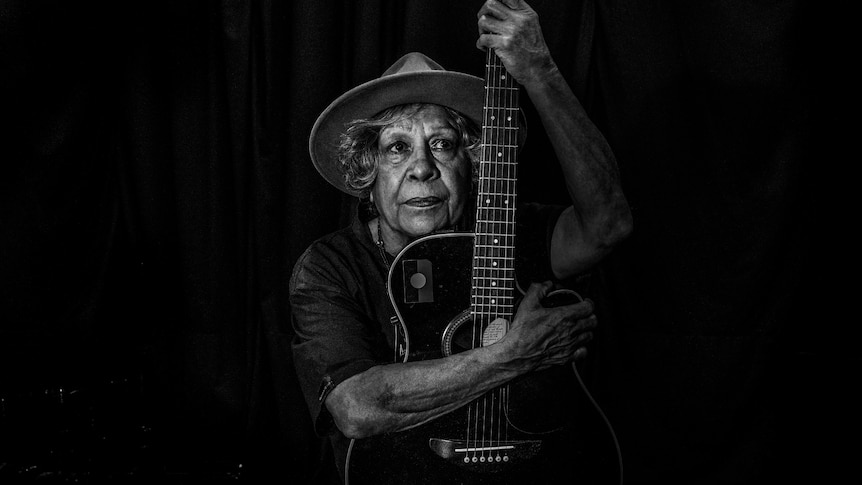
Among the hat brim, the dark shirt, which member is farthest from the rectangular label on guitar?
the hat brim

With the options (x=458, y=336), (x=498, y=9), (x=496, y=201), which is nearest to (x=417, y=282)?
(x=458, y=336)

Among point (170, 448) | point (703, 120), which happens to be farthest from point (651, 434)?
point (170, 448)

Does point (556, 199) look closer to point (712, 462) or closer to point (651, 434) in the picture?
point (651, 434)

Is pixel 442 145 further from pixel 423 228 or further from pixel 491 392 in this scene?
pixel 491 392

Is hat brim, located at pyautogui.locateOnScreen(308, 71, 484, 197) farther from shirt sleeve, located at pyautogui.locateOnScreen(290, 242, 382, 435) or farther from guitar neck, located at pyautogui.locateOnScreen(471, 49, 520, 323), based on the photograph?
shirt sleeve, located at pyautogui.locateOnScreen(290, 242, 382, 435)

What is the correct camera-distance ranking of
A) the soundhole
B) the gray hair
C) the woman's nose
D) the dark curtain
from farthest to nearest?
1. the dark curtain
2. the gray hair
3. the woman's nose
4. the soundhole

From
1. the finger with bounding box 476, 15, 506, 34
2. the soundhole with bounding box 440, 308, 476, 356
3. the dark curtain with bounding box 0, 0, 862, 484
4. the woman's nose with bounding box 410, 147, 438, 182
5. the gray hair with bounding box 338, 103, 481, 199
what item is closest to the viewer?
the finger with bounding box 476, 15, 506, 34

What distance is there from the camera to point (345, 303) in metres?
1.97

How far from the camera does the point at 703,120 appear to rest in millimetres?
2572

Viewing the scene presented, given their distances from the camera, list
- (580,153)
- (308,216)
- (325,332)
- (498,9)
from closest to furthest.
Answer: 1. (498,9)
2. (580,153)
3. (325,332)
4. (308,216)

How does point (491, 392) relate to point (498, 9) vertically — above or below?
below

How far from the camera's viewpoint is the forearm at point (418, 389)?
169cm

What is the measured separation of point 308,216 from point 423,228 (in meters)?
0.86

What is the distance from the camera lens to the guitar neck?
175 centimetres
